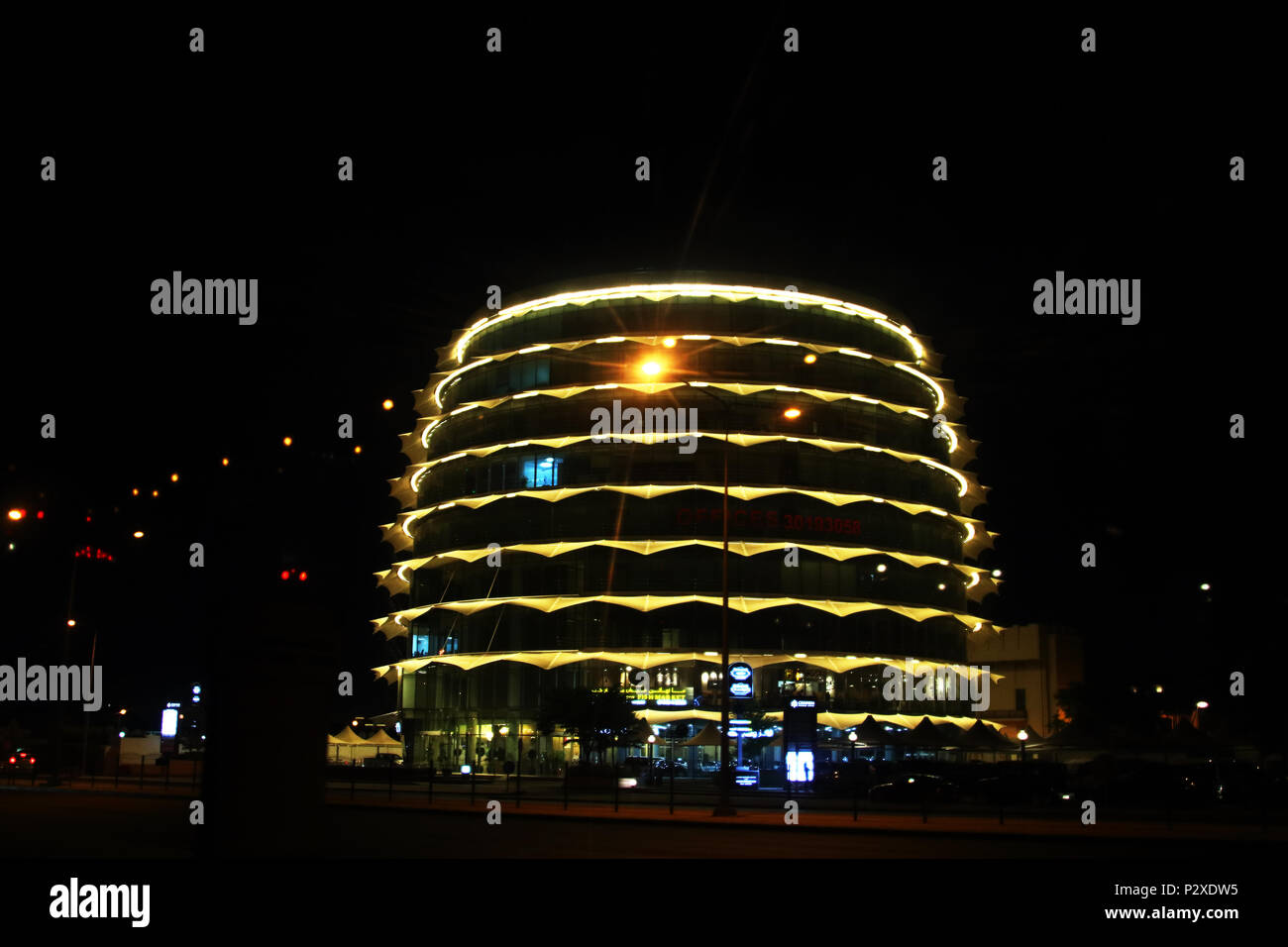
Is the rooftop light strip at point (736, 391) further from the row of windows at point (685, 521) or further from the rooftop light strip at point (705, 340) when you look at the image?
the row of windows at point (685, 521)

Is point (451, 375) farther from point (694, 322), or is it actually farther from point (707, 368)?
point (707, 368)

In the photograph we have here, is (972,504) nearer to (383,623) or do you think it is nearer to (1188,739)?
(1188,739)

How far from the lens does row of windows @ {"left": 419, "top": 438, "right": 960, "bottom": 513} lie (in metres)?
83.6

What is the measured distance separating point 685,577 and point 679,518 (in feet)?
12.2

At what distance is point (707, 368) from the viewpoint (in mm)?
84688

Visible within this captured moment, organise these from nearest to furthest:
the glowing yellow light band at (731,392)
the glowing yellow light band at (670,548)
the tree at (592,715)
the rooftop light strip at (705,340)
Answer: the tree at (592,715) → the glowing yellow light band at (670,548) → the glowing yellow light band at (731,392) → the rooftop light strip at (705,340)

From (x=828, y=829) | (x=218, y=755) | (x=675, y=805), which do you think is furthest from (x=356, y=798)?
(x=218, y=755)

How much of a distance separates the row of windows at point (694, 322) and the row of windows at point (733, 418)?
445 cm

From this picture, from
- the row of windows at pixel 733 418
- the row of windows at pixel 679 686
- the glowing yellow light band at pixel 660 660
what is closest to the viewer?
the glowing yellow light band at pixel 660 660

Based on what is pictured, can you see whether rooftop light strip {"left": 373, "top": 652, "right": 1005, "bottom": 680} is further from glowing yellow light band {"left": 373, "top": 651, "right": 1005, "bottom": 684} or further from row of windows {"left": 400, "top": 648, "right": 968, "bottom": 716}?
row of windows {"left": 400, "top": 648, "right": 968, "bottom": 716}

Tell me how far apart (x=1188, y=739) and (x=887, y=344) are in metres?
37.5

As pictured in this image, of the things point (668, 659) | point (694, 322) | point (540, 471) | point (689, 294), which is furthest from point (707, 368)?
point (668, 659)

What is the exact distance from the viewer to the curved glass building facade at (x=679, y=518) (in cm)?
8194

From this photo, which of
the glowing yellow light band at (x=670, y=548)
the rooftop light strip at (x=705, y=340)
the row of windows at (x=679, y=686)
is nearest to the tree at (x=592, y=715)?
the row of windows at (x=679, y=686)
